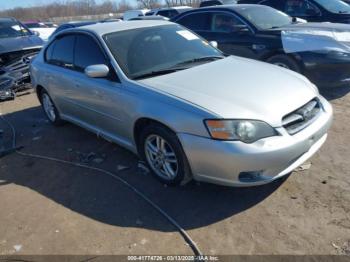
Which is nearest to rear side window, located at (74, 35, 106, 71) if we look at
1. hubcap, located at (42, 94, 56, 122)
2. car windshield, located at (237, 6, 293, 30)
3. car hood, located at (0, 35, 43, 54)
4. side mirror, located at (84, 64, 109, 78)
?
side mirror, located at (84, 64, 109, 78)

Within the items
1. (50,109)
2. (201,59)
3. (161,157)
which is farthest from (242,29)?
(161,157)

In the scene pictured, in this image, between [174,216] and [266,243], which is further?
[174,216]

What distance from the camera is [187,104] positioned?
3.26 m

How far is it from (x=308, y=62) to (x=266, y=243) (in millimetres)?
4006

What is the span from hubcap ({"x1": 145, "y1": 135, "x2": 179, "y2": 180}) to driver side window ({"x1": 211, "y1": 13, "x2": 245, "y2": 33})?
412cm

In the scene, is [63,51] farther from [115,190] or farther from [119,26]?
[115,190]

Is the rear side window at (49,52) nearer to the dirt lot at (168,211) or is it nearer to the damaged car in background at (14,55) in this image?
the dirt lot at (168,211)

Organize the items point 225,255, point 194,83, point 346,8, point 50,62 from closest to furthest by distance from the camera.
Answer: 1. point 225,255
2. point 194,83
3. point 50,62
4. point 346,8

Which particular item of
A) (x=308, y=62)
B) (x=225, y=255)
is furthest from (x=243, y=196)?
(x=308, y=62)

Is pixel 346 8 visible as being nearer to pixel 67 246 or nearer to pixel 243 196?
pixel 243 196

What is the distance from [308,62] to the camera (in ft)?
19.6

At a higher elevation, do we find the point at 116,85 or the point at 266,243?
the point at 116,85

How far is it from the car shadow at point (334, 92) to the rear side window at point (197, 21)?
2759 millimetres

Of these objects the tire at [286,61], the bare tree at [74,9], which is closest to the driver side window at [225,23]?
the tire at [286,61]
